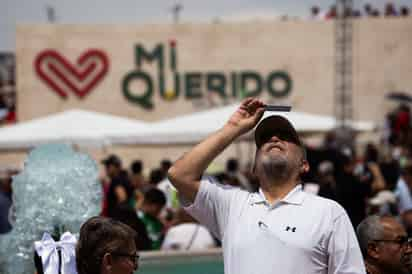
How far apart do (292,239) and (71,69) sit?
89.7 ft

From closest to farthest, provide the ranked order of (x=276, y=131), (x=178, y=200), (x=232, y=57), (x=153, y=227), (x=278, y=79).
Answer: (x=276, y=131), (x=178, y=200), (x=153, y=227), (x=278, y=79), (x=232, y=57)

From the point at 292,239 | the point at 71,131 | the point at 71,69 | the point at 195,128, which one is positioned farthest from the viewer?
→ the point at 71,69

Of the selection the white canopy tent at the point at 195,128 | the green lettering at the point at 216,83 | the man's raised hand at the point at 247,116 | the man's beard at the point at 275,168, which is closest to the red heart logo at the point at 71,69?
the green lettering at the point at 216,83

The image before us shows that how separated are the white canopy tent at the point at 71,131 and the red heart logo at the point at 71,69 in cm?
→ 1256

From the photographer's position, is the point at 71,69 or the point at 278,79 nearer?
the point at 278,79

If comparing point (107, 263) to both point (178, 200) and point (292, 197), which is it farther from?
point (178, 200)

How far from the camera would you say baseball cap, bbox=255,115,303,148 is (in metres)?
4.59

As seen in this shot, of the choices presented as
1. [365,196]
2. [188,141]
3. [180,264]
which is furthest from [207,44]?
[180,264]

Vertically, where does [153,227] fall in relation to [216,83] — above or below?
above

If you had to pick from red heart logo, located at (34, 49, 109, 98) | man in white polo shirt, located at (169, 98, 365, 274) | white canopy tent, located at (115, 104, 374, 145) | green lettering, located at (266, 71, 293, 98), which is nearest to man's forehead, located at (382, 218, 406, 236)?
man in white polo shirt, located at (169, 98, 365, 274)

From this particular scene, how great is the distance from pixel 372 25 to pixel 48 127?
596 inches

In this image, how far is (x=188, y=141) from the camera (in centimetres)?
1844

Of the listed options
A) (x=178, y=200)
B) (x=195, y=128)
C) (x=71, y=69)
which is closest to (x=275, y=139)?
(x=178, y=200)

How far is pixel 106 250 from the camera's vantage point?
4.16 m
